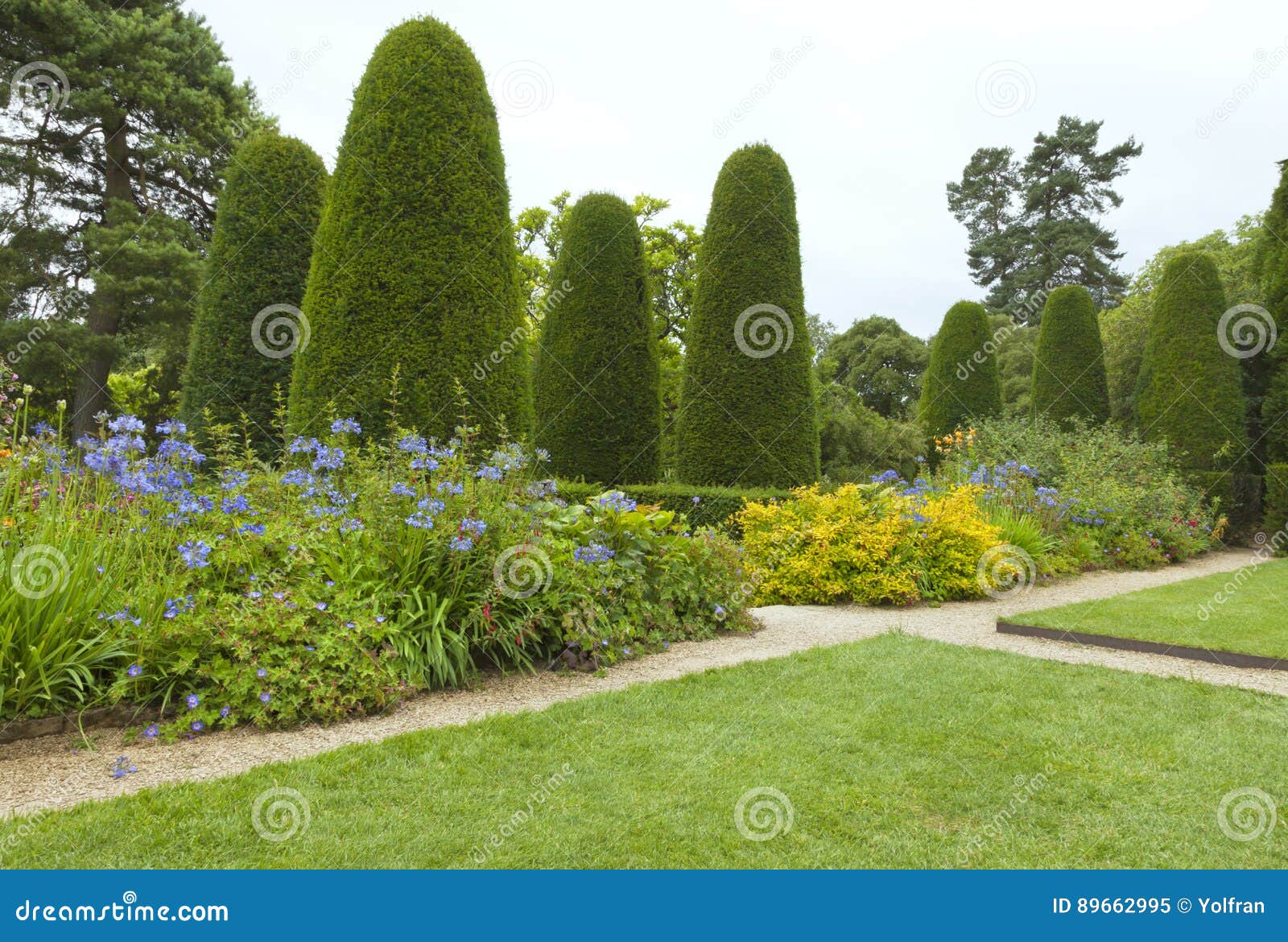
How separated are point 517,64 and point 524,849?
8606 mm

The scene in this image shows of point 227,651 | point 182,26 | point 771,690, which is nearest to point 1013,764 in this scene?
point 771,690

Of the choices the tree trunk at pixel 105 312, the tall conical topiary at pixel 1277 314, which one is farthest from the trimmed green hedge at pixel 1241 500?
the tree trunk at pixel 105 312

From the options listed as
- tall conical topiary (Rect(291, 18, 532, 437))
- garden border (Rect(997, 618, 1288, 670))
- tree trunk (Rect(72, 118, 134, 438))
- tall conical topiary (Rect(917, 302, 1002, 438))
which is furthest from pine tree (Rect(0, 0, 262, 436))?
garden border (Rect(997, 618, 1288, 670))

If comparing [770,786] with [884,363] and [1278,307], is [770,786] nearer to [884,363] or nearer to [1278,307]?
[1278,307]

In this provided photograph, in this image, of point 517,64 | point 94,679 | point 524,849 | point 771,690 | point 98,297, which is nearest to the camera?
point 524,849

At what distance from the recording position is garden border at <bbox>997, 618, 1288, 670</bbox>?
509 cm

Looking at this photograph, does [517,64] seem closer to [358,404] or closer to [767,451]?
[358,404]

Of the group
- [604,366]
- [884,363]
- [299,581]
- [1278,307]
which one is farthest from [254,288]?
[884,363]

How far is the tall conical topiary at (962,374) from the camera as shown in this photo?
16.2 m

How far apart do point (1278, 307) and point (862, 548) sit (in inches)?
478

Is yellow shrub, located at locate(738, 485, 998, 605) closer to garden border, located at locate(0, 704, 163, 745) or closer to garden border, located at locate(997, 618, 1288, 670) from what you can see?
garden border, located at locate(997, 618, 1288, 670)

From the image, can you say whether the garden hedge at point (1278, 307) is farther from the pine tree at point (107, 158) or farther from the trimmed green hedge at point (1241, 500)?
the pine tree at point (107, 158)

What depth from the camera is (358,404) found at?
7.24 m

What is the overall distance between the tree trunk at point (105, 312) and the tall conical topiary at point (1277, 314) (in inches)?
835
